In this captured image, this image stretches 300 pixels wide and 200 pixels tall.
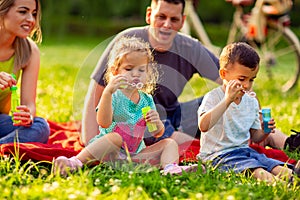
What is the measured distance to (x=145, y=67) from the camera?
3.64m

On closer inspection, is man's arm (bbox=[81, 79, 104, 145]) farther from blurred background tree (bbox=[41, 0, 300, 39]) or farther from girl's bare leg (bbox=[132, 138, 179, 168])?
blurred background tree (bbox=[41, 0, 300, 39])

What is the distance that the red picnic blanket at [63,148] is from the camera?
3.64 metres

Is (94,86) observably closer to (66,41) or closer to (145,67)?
(145,67)

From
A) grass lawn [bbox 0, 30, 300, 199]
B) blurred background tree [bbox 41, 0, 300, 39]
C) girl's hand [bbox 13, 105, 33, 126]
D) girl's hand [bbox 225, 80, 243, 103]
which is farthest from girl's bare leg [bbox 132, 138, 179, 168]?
blurred background tree [bbox 41, 0, 300, 39]

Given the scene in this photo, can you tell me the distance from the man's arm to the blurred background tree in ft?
50.0

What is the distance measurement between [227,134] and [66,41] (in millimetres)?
14574

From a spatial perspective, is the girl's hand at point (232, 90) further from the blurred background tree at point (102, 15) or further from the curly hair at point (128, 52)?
the blurred background tree at point (102, 15)

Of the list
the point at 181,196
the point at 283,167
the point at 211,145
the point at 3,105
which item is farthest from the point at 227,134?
the point at 3,105

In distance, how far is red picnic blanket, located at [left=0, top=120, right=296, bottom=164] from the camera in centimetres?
364

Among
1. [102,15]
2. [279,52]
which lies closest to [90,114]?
[279,52]

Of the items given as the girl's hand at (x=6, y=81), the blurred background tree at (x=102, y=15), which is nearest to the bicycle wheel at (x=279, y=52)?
the girl's hand at (x=6, y=81)

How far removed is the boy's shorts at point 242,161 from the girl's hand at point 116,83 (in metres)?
0.70

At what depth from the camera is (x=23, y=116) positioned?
4070mm

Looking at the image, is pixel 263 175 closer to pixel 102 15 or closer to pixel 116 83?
pixel 116 83
